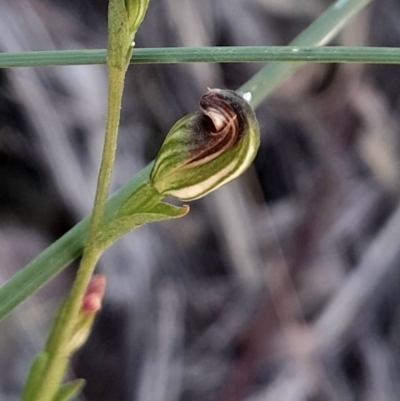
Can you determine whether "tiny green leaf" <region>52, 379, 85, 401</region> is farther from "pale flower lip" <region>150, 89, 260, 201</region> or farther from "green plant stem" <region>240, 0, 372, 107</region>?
"green plant stem" <region>240, 0, 372, 107</region>

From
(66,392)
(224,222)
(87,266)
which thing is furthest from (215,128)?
(224,222)

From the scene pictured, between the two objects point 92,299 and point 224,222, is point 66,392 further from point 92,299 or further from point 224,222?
point 224,222

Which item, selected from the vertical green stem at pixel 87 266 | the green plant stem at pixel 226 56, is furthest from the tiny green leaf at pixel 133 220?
the green plant stem at pixel 226 56

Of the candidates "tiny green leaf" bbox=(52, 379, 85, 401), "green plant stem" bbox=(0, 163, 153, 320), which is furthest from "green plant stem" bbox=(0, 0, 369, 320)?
"tiny green leaf" bbox=(52, 379, 85, 401)

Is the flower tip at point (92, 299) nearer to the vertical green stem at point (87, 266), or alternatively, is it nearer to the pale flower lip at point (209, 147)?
the vertical green stem at point (87, 266)

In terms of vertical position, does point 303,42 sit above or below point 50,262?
above

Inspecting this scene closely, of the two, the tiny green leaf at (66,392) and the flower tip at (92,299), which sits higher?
the flower tip at (92,299)
